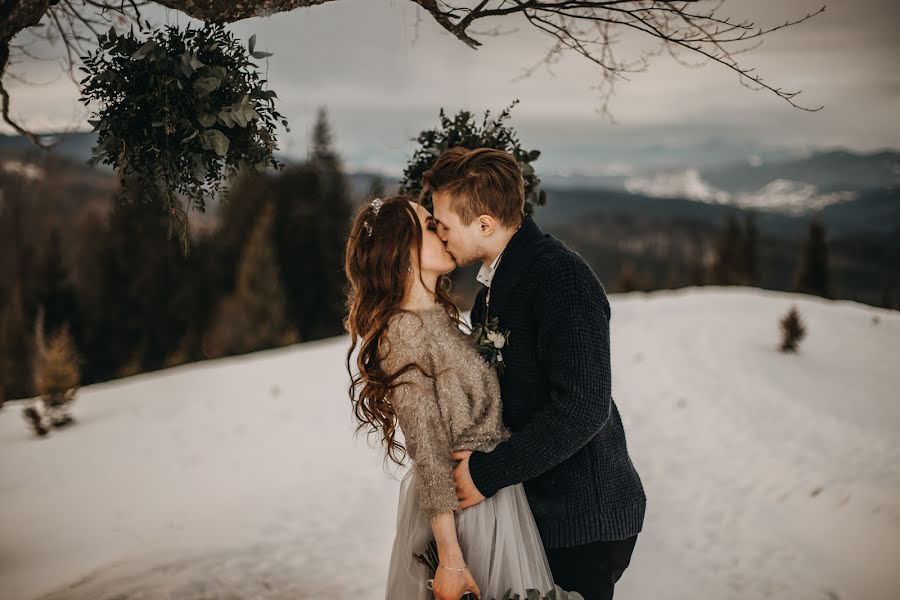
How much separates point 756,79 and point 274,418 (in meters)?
8.83

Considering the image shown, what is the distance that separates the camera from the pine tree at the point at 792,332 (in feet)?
32.9

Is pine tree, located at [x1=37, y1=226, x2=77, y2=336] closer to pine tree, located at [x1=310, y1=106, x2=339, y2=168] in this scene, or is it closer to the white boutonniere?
pine tree, located at [x1=310, y1=106, x2=339, y2=168]

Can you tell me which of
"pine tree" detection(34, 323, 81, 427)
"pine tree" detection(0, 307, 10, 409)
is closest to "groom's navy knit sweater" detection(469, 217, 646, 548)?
"pine tree" detection(34, 323, 81, 427)

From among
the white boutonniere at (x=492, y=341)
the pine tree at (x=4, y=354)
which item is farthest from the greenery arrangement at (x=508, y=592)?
the pine tree at (x=4, y=354)

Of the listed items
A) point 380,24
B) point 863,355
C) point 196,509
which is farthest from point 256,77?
point 863,355

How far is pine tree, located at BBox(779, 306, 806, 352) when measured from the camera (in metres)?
10.0

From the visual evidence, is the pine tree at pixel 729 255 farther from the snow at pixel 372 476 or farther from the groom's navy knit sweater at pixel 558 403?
the groom's navy knit sweater at pixel 558 403

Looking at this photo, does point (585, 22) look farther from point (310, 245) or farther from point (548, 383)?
point (310, 245)

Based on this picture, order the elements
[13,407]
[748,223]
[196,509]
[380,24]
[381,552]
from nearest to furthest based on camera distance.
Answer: [380,24] < [381,552] < [196,509] < [13,407] < [748,223]

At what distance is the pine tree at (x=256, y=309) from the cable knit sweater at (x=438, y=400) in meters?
24.9

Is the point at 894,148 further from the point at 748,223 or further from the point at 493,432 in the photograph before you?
the point at 748,223

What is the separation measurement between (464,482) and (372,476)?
5729 millimetres

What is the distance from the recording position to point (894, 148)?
5.82 metres

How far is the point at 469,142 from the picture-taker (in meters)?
2.87
